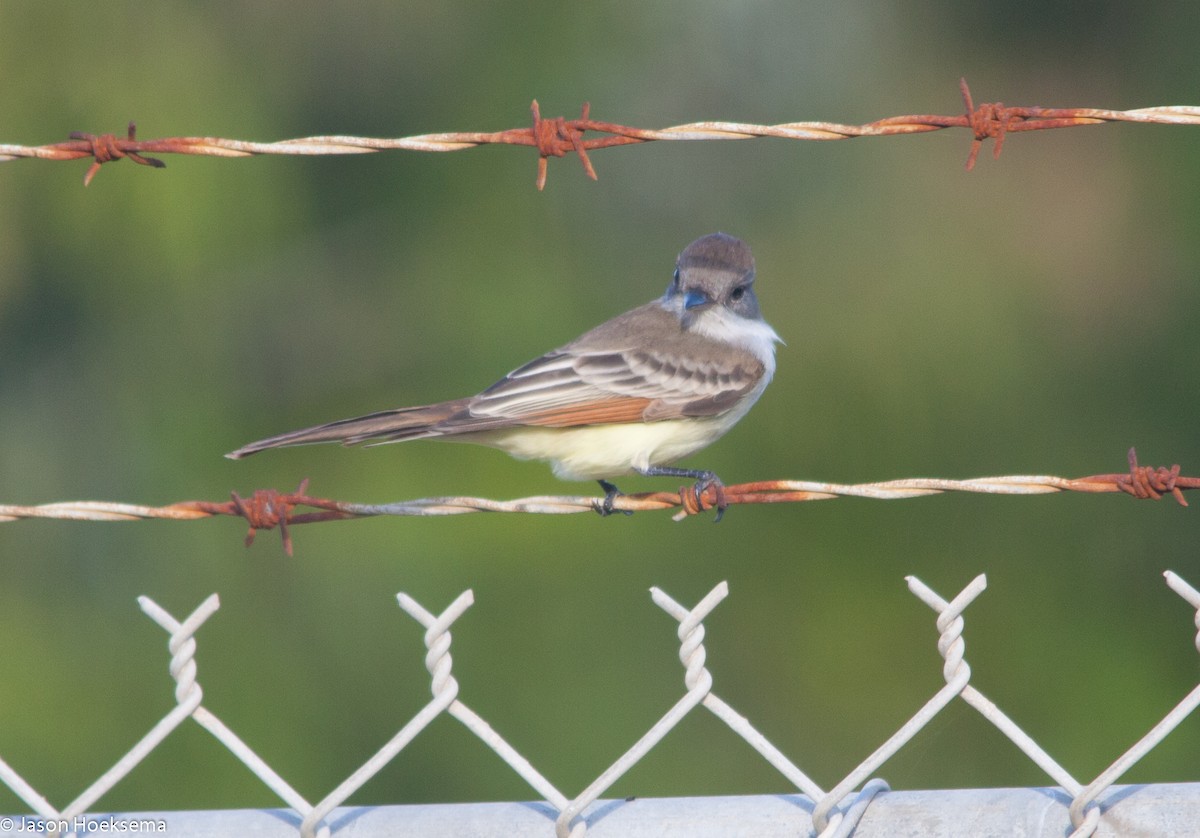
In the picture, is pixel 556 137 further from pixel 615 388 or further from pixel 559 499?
pixel 615 388

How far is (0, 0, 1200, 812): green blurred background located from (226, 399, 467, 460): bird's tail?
3655 mm

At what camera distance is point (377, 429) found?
3.49 meters

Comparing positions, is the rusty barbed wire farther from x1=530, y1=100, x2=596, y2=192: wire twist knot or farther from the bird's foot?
the bird's foot

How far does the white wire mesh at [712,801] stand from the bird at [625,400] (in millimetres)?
1384

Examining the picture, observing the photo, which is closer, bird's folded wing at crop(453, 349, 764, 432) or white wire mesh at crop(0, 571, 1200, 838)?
white wire mesh at crop(0, 571, 1200, 838)

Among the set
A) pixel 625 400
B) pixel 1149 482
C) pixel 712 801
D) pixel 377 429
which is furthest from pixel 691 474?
pixel 712 801

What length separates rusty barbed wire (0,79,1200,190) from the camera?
2621 millimetres

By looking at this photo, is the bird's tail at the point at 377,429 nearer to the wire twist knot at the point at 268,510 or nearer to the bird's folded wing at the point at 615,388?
the bird's folded wing at the point at 615,388

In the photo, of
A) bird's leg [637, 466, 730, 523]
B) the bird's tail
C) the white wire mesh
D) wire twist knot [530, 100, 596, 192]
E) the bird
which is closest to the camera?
the white wire mesh

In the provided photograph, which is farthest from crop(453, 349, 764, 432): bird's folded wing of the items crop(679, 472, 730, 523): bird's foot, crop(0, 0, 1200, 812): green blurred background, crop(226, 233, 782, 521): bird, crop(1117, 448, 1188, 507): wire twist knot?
crop(0, 0, 1200, 812): green blurred background

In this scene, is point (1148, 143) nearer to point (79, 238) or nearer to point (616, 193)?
point (616, 193)

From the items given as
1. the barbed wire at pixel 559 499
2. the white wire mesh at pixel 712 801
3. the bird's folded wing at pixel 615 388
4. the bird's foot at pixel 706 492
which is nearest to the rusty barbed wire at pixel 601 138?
the barbed wire at pixel 559 499

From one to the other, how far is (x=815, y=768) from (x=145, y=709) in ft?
12.1

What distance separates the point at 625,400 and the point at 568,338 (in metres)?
3.81
